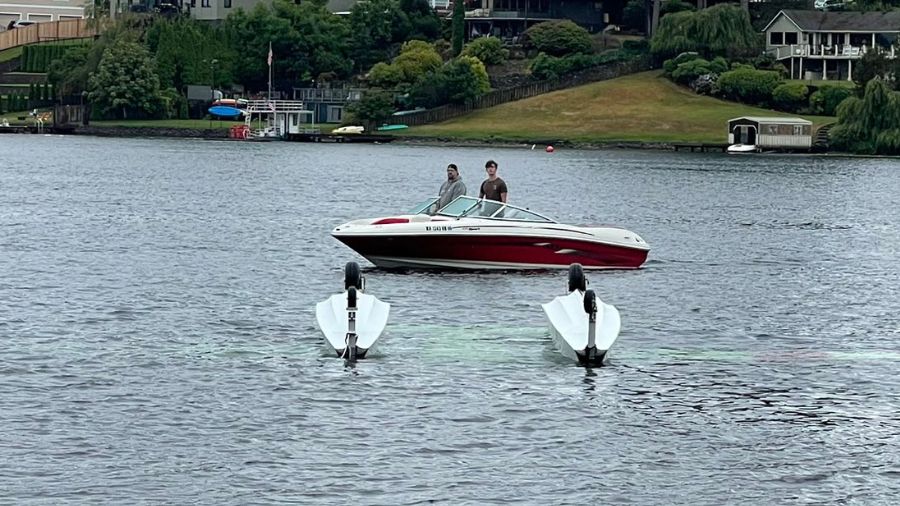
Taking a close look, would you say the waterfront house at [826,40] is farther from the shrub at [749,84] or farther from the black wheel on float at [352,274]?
the black wheel on float at [352,274]

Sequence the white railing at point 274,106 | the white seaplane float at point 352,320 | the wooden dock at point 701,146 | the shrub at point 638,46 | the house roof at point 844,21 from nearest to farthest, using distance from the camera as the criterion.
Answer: the white seaplane float at point 352,320 → the wooden dock at point 701,146 → the house roof at point 844,21 → the white railing at point 274,106 → the shrub at point 638,46

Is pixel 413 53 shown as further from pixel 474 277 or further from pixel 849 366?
pixel 849 366

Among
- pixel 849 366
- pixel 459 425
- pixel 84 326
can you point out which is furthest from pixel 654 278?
pixel 459 425

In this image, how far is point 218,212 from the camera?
77.4m

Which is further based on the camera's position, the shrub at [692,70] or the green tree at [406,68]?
the green tree at [406,68]

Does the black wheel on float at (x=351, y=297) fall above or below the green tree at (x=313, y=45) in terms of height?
below

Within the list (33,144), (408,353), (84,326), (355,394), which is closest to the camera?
(355,394)

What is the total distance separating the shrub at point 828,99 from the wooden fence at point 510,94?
23.7 m

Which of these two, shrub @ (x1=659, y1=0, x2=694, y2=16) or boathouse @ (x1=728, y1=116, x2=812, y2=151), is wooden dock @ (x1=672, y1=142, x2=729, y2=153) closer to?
boathouse @ (x1=728, y1=116, x2=812, y2=151)

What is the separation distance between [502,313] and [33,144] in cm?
13306

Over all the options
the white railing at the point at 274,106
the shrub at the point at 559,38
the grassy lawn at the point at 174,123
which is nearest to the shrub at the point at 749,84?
the shrub at the point at 559,38

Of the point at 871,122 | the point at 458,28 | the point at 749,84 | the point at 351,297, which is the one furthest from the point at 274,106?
the point at 351,297

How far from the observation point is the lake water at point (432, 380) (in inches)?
969

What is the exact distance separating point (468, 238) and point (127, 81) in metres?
148
